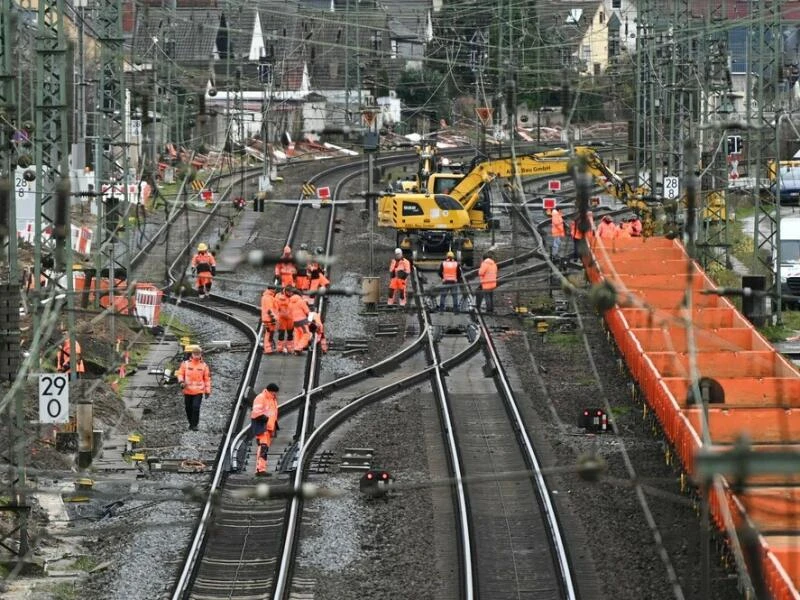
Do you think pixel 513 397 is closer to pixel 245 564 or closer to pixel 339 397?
pixel 339 397

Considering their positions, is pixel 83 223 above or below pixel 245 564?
above

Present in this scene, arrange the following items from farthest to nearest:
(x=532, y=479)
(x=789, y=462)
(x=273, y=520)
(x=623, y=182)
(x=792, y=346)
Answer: (x=623, y=182)
(x=792, y=346)
(x=532, y=479)
(x=273, y=520)
(x=789, y=462)

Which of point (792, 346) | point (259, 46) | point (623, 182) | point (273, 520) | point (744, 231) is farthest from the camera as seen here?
point (259, 46)

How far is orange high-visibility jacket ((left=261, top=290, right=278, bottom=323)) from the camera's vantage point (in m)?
25.8

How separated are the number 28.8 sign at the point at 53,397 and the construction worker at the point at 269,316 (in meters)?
8.98

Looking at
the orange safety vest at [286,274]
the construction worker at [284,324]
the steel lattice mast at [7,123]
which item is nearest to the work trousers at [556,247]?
the orange safety vest at [286,274]

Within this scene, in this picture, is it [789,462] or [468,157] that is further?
[468,157]

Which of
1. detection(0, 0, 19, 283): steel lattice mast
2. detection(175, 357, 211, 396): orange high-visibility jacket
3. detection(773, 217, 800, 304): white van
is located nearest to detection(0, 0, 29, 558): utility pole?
detection(0, 0, 19, 283): steel lattice mast

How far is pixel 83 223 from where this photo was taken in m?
39.7

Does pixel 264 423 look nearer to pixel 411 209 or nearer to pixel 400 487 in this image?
pixel 400 487

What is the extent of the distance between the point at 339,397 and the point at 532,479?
558 cm

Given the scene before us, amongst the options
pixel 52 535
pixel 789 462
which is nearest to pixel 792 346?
pixel 52 535

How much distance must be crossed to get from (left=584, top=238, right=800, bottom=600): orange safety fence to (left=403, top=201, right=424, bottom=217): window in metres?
8.00

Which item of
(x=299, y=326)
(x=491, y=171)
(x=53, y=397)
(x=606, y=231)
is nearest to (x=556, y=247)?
(x=606, y=231)
